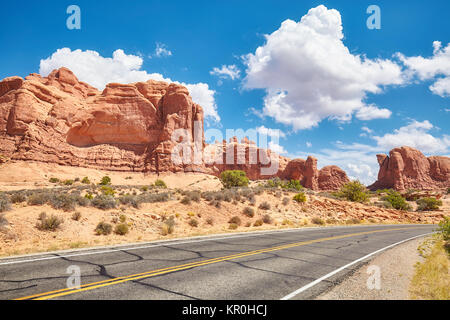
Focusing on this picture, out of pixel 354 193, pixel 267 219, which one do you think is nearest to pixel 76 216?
pixel 267 219

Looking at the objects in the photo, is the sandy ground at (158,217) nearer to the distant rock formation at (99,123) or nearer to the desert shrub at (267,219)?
the desert shrub at (267,219)

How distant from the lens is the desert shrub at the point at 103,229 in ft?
45.4

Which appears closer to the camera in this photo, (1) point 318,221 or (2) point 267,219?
(2) point 267,219

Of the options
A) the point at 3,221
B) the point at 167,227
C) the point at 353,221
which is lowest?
the point at 353,221

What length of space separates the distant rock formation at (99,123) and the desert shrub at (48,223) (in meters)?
54.5

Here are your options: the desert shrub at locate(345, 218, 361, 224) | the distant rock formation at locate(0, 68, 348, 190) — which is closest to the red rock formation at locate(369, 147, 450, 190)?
the distant rock formation at locate(0, 68, 348, 190)

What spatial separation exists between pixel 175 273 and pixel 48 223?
959 cm

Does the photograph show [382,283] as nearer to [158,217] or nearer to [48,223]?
[48,223]

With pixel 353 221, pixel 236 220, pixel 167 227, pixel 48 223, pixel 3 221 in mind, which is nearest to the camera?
pixel 3 221

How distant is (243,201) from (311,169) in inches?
2909

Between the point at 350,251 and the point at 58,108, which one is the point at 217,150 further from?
the point at 350,251

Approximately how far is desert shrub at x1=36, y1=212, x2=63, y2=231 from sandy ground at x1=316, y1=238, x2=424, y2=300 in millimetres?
12996

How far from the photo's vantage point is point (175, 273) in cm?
678

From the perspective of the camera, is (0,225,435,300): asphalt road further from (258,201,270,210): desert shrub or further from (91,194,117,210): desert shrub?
(258,201,270,210): desert shrub
